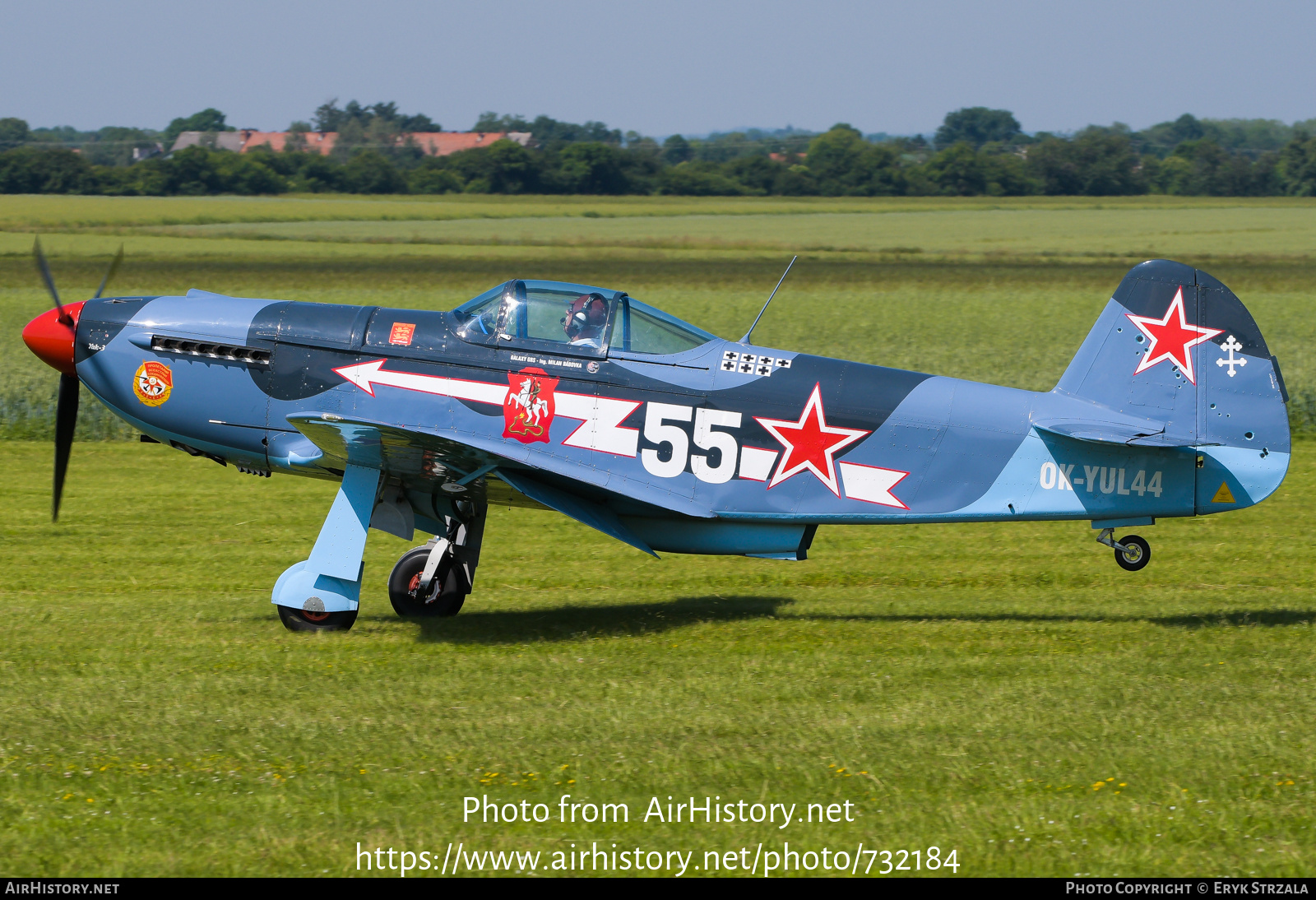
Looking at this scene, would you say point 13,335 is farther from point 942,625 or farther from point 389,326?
point 942,625

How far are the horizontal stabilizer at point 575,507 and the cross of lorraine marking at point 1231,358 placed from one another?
3964mm

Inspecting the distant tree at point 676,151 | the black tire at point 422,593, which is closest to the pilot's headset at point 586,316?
the black tire at point 422,593

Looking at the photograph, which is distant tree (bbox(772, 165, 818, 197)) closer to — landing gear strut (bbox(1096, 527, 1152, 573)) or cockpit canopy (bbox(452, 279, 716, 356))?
cockpit canopy (bbox(452, 279, 716, 356))

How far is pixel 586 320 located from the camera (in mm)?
8906

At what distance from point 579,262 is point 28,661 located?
49.4 meters

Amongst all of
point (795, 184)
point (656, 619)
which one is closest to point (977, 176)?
point (795, 184)

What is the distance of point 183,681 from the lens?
757cm

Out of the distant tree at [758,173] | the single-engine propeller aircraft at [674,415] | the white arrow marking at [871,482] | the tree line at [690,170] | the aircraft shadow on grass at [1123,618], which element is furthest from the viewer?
the distant tree at [758,173]

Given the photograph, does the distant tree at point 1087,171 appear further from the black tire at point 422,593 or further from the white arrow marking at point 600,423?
the white arrow marking at point 600,423

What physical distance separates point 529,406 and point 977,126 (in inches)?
6716

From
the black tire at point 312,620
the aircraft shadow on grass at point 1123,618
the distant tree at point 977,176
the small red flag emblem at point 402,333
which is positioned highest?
the distant tree at point 977,176

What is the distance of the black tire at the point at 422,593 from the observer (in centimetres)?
968

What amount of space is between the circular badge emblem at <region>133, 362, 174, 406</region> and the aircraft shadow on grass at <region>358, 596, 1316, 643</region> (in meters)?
2.22

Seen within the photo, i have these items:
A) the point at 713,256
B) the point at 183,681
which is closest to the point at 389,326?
the point at 183,681
